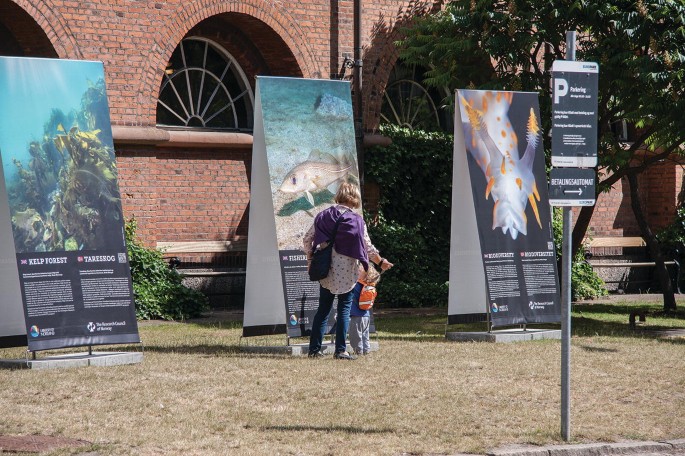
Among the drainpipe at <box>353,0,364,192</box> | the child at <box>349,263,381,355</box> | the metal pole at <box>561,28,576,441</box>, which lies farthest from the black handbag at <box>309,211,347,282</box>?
the drainpipe at <box>353,0,364,192</box>

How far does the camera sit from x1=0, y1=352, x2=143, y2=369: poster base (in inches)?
419

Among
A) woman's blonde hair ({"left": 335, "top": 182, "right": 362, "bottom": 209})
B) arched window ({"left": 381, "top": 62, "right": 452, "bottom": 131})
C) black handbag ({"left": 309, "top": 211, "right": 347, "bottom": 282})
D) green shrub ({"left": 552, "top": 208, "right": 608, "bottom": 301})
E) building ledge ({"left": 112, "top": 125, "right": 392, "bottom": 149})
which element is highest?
arched window ({"left": 381, "top": 62, "right": 452, "bottom": 131})

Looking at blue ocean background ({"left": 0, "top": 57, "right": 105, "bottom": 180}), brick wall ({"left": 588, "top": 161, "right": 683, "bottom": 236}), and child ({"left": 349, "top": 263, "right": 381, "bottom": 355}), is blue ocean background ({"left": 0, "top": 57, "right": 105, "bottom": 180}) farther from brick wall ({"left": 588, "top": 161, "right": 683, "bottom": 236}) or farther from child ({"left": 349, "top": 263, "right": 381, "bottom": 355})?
brick wall ({"left": 588, "top": 161, "right": 683, "bottom": 236})

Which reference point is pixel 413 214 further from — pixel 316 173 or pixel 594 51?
pixel 316 173

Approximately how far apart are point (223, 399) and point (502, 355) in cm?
393

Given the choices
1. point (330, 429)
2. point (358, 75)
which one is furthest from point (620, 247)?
point (330, 429)

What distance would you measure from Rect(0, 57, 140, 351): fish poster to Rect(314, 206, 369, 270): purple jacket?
1.98 meters

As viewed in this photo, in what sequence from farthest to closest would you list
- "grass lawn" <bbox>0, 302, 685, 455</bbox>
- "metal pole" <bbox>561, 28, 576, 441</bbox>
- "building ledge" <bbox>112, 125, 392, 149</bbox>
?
"building ledge" <bbox>112, 125, 392, 149</bbox> → "metal pole" <bbox>561, 28, 576, 441</bbox> → "grass lawn" <bbox>0, 302, 685, 455</bbox>

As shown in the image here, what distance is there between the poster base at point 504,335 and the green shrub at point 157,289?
493cm

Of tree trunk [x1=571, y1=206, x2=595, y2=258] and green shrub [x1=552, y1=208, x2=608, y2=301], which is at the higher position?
tree trunk [x1=571, y1=206, x2=595, y2=258]

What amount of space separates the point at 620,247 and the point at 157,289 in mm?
10580

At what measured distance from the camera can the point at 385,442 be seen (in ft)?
25.2

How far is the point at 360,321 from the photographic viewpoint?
1200 centimetres

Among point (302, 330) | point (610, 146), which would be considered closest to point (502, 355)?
point (302, 330)
